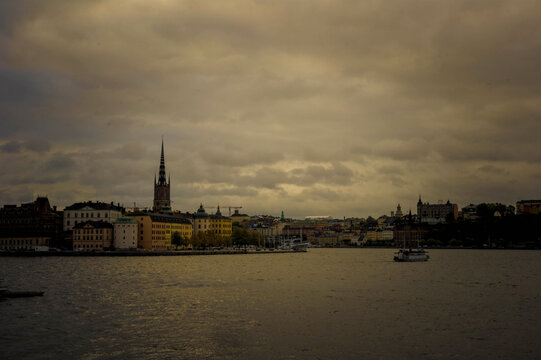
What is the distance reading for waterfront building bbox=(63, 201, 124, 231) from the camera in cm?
15800

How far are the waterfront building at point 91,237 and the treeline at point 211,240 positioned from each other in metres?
19.7

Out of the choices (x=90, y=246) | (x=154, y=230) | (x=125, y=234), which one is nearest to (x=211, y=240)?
(x=154, y=230)

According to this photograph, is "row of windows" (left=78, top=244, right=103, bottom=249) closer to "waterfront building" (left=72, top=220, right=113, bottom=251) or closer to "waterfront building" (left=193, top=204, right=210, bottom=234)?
"waterfront building" (left=72, top=220, right=113, bottom=251)

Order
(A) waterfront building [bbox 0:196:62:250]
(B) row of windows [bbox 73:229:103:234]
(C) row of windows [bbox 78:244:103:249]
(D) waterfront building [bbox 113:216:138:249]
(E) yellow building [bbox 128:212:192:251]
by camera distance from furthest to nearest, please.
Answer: (A) waterfront building [bbox 0:196:62:250] < (E) yellow building [bbox 128:212:192:251] < (D) waterfront building [bbox 113:216:138:249] < (B) row of windows [bbox 73:229:103:234] < (C) row of windows [bbox 78:244:103:249]

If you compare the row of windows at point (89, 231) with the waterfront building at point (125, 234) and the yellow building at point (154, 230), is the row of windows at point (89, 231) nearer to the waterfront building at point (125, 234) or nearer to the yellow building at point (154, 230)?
the waterfront building at point (125, 234)

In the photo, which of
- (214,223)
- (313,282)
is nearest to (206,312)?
(313,282)

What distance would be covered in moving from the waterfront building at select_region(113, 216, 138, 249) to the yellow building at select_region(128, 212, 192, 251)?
347cm

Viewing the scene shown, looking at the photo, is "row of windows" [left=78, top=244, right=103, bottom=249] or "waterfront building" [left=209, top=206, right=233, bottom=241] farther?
"waterfront building" [left=209, top=206, right=233, bottom=241]

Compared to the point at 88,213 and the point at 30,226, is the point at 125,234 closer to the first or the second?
the point at 88,213

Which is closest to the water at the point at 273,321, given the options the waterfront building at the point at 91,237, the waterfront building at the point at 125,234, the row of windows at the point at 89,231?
the waterfront building at the point at 91,237

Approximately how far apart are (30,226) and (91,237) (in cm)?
2454

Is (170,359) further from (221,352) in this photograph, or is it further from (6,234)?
(6,234)

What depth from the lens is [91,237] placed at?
468 feet

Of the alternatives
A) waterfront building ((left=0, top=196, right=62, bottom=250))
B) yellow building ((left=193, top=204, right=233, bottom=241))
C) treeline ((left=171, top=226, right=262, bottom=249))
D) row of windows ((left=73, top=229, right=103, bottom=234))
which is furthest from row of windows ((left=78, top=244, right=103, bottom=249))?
yellow building ((left=193, top=204, right=233, bottom=241))
